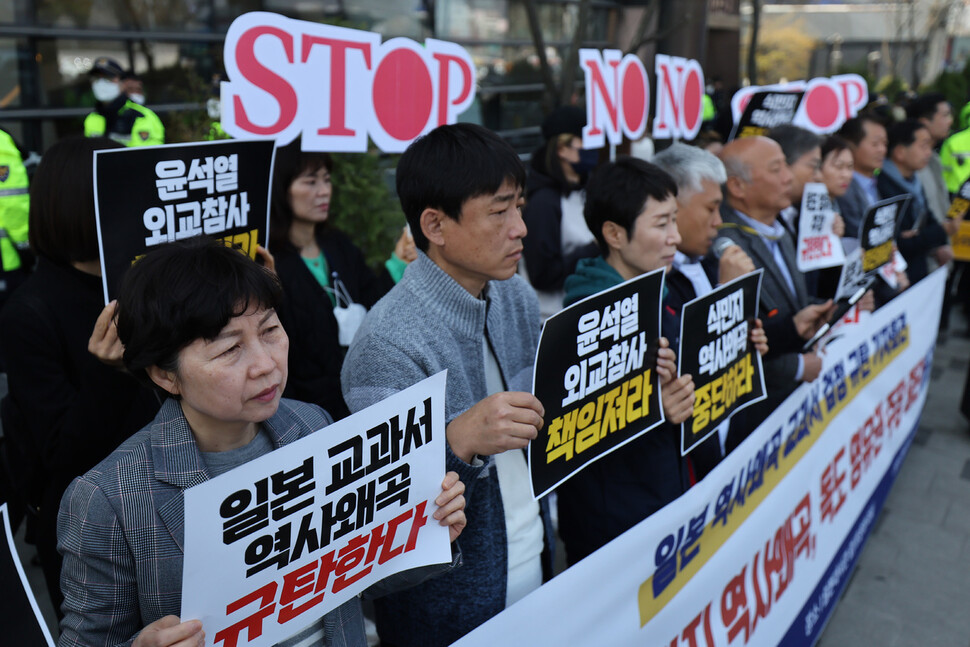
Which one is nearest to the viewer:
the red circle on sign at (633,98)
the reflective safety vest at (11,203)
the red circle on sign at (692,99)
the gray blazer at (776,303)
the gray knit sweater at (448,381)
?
the gray knit sweater at (448,381)

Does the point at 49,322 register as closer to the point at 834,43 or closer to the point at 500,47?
the point at 500,47

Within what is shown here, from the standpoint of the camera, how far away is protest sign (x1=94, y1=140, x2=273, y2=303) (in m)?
1.91

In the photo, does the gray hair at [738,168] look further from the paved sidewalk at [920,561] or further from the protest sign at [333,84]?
the paved sidewalk at [920,561]

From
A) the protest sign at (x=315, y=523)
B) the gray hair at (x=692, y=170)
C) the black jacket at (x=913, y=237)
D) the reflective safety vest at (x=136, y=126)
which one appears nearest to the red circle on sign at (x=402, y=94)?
the gray hair at (x=692, y=170)

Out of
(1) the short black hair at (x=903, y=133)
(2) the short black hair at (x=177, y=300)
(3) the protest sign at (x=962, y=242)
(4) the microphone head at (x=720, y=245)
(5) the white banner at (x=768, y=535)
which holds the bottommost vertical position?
(5) the white banner at (x=768, y=535)

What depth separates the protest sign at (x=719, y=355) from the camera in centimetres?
236

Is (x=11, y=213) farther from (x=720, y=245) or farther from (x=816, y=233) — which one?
(x=816, y=233)

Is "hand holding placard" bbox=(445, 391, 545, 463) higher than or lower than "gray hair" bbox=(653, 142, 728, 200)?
lower

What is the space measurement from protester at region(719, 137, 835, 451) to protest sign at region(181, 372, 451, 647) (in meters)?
1.81

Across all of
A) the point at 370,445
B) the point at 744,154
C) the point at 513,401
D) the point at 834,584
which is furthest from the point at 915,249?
the point at 370,445

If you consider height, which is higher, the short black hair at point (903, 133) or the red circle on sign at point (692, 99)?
the red circle on sign at point (692, 99)

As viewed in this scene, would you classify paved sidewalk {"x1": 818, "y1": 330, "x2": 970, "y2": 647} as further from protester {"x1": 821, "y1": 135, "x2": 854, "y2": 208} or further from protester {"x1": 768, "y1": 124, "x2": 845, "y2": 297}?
protester {"x1": 821, "y1": 135, "x2": 854, "y2": 208}

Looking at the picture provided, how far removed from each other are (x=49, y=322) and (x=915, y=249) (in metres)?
4.92

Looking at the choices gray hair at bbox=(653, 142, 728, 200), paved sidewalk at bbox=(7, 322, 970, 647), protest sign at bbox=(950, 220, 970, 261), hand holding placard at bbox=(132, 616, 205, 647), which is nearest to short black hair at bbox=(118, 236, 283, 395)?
hand holding placard at bbox=(132, 616, 205, 647)
